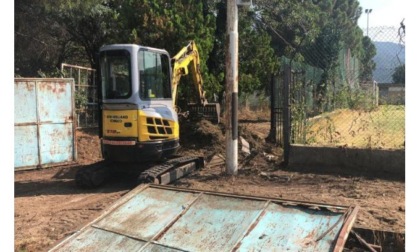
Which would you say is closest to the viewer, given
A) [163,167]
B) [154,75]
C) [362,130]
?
[163,167]

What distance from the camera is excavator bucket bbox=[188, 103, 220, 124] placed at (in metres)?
13.6

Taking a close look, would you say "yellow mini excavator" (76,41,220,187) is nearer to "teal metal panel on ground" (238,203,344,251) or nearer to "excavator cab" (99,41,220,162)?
"excavator cab" (99,41,220,162)

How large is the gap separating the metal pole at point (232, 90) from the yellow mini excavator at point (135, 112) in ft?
3.74

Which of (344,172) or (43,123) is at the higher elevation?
(43,123)

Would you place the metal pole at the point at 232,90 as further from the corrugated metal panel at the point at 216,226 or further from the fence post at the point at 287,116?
the corrugated metal panel at the point at 216,226

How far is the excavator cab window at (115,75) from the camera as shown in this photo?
27.4 ft

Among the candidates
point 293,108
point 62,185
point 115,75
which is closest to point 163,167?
point 115,75

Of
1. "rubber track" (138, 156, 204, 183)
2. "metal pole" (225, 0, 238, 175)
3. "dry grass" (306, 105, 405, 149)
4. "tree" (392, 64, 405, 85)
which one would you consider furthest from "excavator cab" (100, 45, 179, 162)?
"tree" (392, 64, 405, 85)

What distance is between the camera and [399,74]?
8.77 metres

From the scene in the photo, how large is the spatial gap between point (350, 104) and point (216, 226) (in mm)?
8413

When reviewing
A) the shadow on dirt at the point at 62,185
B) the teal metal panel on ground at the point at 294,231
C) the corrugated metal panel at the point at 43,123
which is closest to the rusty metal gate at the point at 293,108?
the shadow on dirt at the point at 62,185

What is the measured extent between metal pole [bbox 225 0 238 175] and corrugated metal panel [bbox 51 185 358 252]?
3503 mm

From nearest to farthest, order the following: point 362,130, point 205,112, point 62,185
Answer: point 62,185 → point 362,130 → point 205,112

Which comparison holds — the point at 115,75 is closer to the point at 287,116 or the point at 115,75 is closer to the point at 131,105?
the point at 131,105
